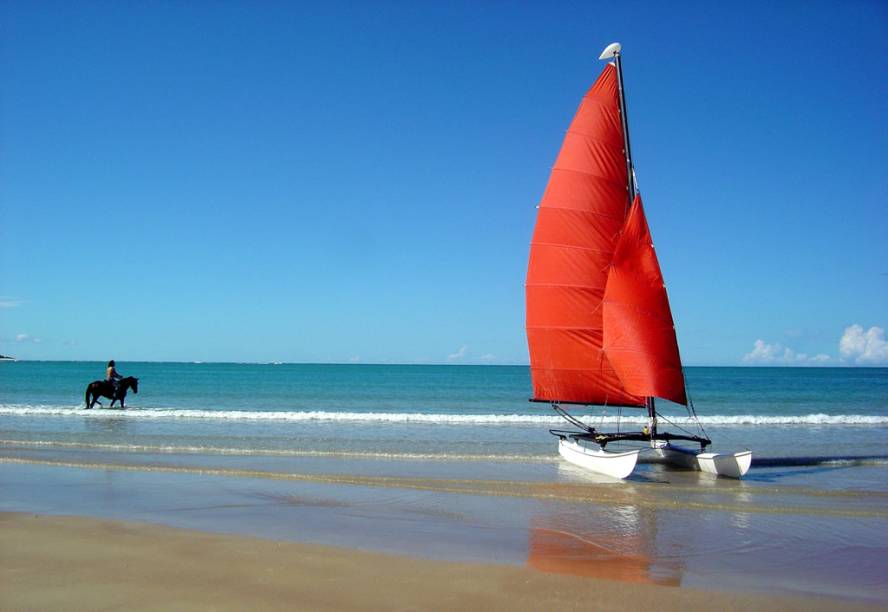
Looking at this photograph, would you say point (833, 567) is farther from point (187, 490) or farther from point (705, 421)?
point (705, 421)

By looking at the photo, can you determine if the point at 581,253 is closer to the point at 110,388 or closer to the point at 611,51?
the point at 611,51

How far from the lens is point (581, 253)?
16.1 m

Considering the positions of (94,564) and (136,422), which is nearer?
(94,564)

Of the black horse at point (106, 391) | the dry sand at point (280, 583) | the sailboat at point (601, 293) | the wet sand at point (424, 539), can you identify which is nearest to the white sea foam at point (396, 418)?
the black horse at point (106, 391)

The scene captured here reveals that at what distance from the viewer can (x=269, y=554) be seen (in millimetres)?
7703

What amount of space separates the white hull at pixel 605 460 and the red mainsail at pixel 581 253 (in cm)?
157

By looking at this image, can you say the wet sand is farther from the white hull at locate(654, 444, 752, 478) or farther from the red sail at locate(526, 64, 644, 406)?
the red sail at locate(526, 64, 644, 406)

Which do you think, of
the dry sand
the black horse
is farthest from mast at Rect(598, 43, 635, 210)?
the black horse

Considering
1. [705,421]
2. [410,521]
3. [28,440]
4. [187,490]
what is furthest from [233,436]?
[705,421]

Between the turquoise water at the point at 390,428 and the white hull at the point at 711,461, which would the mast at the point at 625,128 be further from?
the turquoise water at the point at 390,428

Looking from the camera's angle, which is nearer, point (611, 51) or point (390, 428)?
point (611, 51)

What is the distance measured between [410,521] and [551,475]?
531cm

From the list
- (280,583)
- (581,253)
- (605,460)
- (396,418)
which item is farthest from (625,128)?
(396,418)

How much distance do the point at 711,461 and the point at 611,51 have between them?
1007 cm
